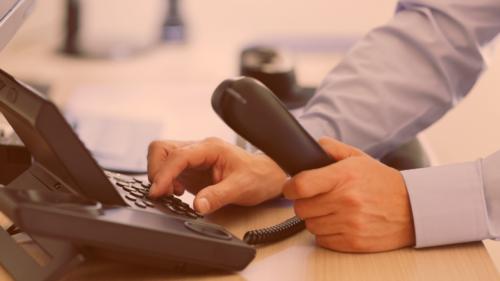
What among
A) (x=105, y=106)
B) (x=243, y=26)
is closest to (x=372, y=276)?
(x=105, y=106)

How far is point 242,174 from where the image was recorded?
2.66 feet

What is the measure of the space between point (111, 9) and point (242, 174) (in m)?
1.31

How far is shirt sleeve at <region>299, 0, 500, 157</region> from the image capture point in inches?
40.6

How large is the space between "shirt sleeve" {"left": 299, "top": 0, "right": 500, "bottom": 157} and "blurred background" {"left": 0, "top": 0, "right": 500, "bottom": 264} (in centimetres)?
33

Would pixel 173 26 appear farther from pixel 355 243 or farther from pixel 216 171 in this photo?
pixel 355 243

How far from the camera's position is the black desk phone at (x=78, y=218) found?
21.9 inches

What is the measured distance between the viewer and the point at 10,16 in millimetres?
755

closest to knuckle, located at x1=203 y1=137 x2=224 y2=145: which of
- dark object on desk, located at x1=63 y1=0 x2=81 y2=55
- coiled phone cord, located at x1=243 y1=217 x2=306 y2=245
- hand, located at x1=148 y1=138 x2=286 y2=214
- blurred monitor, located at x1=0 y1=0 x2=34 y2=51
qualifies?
hand, located at x1=148 y1=138 x2=286 y2=214

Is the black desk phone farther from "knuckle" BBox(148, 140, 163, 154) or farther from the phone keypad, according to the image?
"knuckle" BBox(148, 140, 163, 154)

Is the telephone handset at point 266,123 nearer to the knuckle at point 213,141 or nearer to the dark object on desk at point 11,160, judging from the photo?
the knuckle at point 213,141

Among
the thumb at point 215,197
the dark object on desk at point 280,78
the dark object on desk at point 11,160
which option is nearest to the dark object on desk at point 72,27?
the dark object on desk at point 280,78

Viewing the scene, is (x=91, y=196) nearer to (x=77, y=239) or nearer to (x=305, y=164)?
(x=77, y=239)

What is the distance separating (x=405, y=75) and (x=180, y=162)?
1.35 ft

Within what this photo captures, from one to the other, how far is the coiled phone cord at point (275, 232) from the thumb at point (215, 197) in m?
0.05
